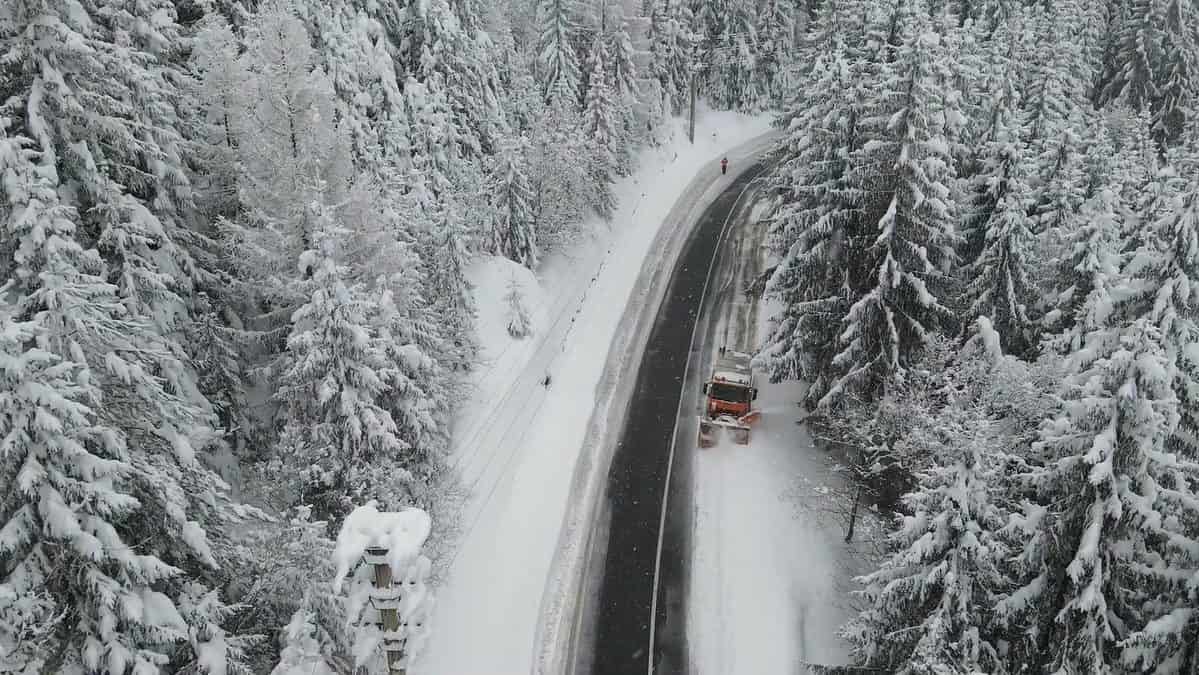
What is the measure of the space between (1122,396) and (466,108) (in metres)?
32.7

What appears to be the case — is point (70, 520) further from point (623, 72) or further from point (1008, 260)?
point (623, 72)

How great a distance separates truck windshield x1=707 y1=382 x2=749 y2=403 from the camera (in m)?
29.0

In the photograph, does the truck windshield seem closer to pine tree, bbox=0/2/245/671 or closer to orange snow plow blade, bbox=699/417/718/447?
orange snow plow blade, bbox=699/417/718/447

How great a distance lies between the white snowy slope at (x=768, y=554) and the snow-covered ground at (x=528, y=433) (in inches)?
173

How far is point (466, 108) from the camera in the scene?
1497 inches

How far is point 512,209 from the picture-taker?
35.9m

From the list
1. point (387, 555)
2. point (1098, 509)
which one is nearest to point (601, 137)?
point (1098, 509)

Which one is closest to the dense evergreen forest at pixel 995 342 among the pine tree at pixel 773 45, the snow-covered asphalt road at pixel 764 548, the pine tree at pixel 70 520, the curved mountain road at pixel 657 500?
the snow-covered asphalt road at pixel 764 548

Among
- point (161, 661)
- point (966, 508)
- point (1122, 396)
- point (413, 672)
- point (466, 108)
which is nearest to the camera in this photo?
point (161, 661)

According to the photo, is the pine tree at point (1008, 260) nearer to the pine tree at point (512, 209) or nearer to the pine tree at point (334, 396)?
the pine tree at point (334, 396)

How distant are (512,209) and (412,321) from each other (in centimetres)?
1428

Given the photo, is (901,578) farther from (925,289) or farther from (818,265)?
(818,265)

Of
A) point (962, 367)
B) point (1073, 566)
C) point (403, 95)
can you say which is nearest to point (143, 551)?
point (1073, 566)

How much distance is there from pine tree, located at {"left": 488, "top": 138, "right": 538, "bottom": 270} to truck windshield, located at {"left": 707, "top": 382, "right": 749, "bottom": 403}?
506 inches
